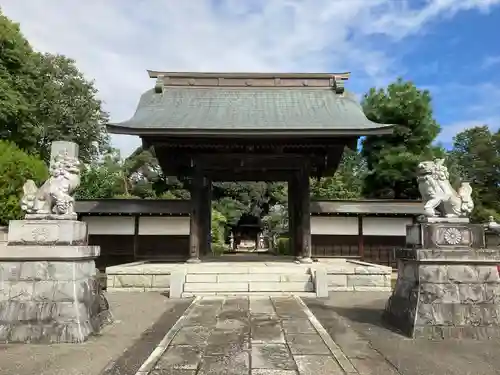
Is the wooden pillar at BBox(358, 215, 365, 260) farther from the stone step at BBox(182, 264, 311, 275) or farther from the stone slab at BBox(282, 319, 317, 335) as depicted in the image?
the stone slab at BBox(282, 319, 317, 335)

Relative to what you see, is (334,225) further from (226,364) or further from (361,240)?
(226,364)

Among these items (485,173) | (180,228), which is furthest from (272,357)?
(485,173)

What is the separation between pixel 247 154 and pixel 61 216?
846cm

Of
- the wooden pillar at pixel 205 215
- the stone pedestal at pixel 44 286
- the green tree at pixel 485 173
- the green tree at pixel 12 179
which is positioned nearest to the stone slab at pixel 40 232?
the stone pedestal at pixel 44 286

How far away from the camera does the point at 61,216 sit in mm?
6180

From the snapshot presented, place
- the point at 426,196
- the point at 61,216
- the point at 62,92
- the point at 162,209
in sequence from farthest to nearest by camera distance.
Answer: the point at 62,92 → the point at 162,209 → the point at 426,196 → the point at 61,216

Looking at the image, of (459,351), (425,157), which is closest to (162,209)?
(459,351)

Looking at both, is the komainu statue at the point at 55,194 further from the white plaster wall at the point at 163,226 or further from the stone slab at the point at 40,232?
the white plaster wall at the point at 163,226

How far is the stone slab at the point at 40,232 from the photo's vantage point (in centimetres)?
605

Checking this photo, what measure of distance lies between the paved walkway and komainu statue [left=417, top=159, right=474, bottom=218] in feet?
9.34

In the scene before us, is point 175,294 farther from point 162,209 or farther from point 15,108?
point 15,108

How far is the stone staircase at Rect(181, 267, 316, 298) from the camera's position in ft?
34.2

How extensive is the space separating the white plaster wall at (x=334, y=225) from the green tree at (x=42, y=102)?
1709 cm

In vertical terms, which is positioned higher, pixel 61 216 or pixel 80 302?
pixel 61 216
